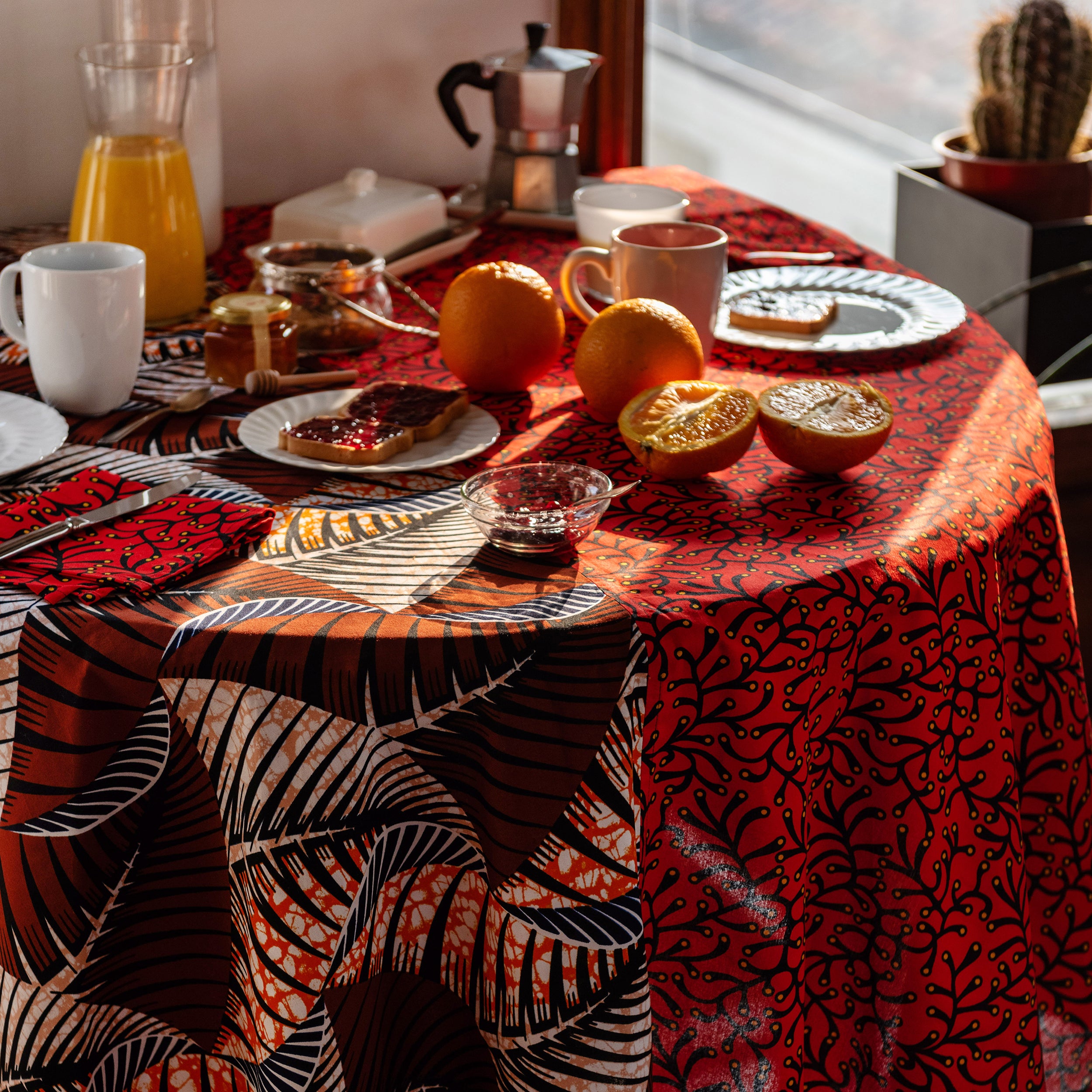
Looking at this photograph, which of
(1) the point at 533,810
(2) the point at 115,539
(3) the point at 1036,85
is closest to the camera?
(1) the point at 533,810

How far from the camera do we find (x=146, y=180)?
49.1 inches

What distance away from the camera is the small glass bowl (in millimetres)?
787

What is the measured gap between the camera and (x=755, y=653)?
2.39 ft

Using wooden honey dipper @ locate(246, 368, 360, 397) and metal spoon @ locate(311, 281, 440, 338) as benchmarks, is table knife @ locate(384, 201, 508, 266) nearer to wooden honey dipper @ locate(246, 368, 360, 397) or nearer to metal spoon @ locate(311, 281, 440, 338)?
metal spoon @ locate(311, 281, 440, 338)

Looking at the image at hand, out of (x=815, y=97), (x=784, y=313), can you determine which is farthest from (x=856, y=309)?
(x=815, y=97)

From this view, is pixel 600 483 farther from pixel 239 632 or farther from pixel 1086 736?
pixel 1086 736

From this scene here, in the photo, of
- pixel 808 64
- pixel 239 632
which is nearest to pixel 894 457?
pixel 239 632

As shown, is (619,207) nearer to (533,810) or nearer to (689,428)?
(689,428)

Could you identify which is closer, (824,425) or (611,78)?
(824,425)

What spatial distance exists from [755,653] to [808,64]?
13.9 ft

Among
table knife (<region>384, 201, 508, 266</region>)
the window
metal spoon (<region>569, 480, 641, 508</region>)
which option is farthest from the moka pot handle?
the window

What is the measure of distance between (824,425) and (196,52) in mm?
988

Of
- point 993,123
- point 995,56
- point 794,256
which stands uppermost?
point 995,56

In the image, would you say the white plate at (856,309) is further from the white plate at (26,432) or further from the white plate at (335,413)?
the white plate at (26,432)
